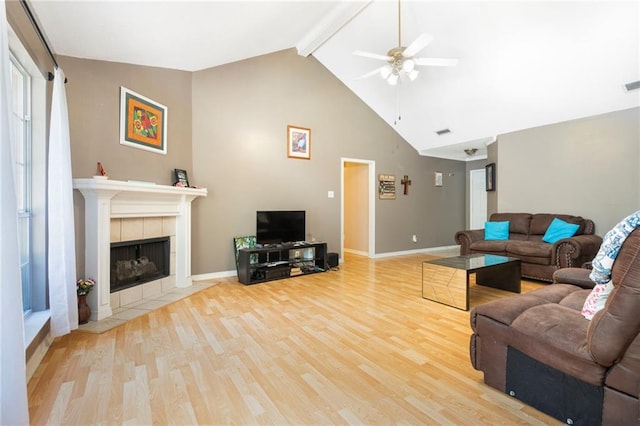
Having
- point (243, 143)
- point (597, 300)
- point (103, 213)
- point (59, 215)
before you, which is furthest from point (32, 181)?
point (597, 300)

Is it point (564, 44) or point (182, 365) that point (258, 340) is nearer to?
point (182, 365)

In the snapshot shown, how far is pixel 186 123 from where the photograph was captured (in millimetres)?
3955

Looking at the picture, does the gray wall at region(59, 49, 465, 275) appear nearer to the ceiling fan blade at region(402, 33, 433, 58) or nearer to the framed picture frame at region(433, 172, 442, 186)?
the framed picture frame at region(433, 172, 442, 186)

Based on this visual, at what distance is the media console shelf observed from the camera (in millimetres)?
4043

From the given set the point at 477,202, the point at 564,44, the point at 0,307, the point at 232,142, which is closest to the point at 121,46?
the point at 232,142

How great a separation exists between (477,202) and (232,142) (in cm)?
605

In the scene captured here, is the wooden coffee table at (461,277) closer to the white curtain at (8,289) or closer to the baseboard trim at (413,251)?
the baseboard trim at (413,251)

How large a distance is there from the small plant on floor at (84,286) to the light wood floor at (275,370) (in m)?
0.35

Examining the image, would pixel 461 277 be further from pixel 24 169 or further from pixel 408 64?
pixel 24 169

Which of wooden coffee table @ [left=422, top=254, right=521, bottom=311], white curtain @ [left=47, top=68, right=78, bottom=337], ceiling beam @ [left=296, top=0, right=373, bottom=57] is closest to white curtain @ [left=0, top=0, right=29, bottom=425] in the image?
white curtain @ [left=47, top=68, right=78, bottom=337]

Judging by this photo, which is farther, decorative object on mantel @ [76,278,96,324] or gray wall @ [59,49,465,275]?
gray wall @ [59,49,465,275]

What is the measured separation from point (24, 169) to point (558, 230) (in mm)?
6151

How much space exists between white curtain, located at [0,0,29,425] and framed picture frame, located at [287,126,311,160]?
379 cm

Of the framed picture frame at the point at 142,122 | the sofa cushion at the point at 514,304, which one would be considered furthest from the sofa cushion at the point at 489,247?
the framed picture frame at the point at 142,122
